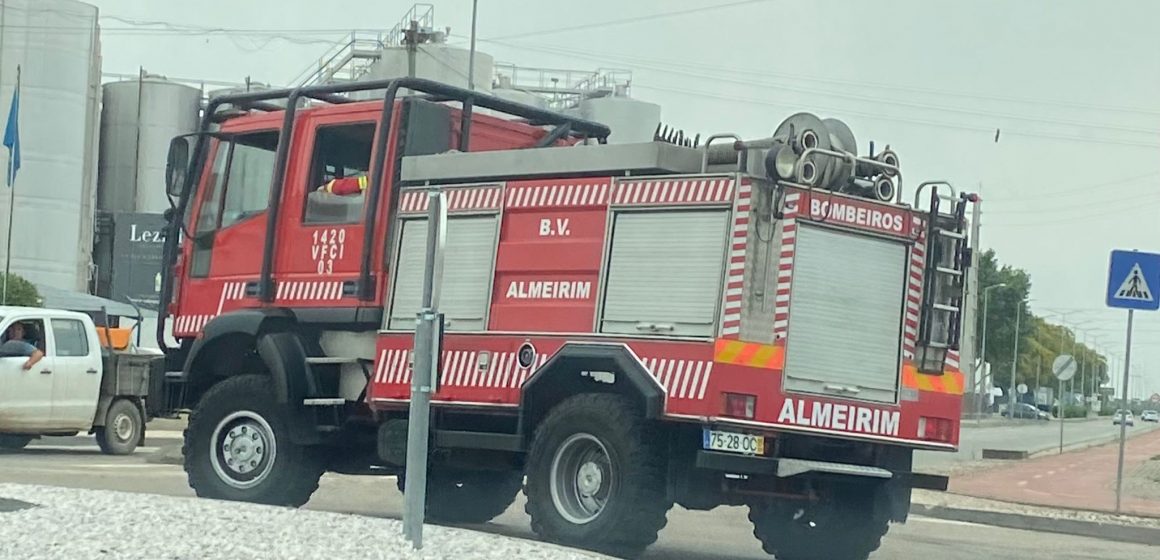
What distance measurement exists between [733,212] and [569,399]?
5.43 ft

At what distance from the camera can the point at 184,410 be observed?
13438mm

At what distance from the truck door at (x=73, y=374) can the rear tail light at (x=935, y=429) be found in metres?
12.1

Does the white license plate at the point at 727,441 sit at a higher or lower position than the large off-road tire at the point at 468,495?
higher

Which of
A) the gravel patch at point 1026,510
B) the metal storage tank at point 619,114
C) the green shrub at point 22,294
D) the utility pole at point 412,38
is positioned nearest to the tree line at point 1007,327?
the metal storage tank at point 619,114

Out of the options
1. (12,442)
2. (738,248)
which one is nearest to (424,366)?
(738,248)

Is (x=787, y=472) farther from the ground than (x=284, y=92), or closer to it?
closer to it

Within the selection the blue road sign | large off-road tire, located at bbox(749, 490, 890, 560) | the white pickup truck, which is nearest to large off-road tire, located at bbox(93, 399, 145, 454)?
the white pickup truck

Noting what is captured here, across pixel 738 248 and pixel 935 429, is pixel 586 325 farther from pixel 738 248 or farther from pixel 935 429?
pixel 935 429

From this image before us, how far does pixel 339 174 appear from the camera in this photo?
12938 mm

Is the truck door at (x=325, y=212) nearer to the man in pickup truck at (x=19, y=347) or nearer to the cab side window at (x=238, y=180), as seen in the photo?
the cab side window at (x=238, y=180)

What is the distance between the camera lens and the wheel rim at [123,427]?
21.4m

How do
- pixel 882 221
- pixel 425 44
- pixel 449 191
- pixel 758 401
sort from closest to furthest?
pixel 758 401, pixel 882 221, pixel 449 191, pixel 425 44

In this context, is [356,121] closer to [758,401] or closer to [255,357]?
[255,357]

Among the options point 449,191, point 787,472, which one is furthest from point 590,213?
point 787,472
